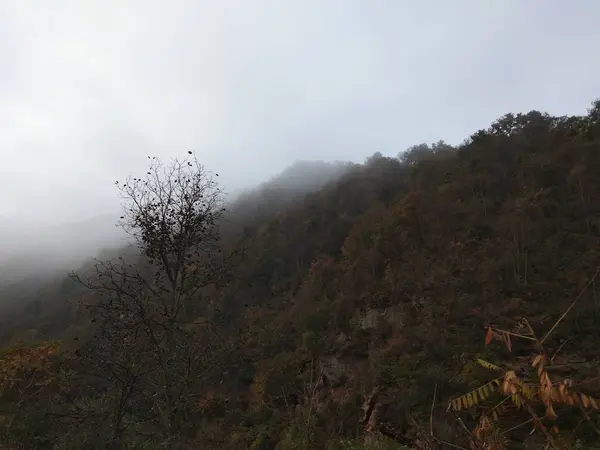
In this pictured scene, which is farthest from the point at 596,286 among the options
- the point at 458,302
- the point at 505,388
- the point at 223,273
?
the point at 505,388

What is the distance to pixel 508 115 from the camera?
3466 cm

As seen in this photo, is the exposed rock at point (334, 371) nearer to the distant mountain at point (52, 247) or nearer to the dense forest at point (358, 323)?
the dense forest at point (358, 323)

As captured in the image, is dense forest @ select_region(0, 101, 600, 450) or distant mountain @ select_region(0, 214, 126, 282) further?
distant mountain @ select_region(0, 214, 126, 282)

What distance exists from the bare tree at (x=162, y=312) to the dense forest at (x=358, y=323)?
1.4 inches

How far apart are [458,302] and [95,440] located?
15.6m

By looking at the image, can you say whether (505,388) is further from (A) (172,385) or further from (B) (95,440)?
(B) (95,440)

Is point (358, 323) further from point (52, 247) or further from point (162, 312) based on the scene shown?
point (52, 247)

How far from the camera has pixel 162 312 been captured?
20.5 feet

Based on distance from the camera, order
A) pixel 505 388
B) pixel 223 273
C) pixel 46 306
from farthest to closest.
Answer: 1. pixel 46 306
2. pixel 223 273
3. pixel 505 388

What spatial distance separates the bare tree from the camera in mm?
5930

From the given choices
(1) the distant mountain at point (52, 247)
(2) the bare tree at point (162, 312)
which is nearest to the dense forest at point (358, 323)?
(2) the bare tree at point (162, 312)

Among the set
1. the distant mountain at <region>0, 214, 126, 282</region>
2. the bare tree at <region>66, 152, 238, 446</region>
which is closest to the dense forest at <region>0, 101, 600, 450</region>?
the bare tree at <region>66, 152, 238, 446</region>

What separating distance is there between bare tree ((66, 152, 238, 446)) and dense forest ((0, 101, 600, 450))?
4cm

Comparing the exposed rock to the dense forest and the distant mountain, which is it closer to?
the dense forest
